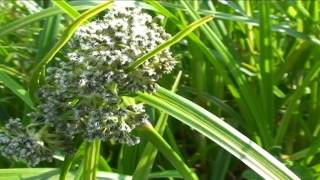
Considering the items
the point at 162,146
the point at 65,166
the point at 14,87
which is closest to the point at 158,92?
the point at 162,146

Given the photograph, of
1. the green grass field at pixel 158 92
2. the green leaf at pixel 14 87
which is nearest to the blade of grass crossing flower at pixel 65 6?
the green grass field at pixel 158 92

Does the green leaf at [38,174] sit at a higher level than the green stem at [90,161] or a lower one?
lower

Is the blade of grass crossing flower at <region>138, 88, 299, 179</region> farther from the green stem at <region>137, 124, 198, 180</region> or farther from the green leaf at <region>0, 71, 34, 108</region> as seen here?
the green leaf at <region>0, 71, 34, 108</region>

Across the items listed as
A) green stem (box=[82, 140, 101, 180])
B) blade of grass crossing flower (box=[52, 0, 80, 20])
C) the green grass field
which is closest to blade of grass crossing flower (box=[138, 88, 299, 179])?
the green grass field

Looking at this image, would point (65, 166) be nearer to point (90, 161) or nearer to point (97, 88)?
point (90, 161)

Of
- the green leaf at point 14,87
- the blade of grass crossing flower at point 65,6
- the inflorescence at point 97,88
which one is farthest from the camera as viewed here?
the green leaf at point 14,87

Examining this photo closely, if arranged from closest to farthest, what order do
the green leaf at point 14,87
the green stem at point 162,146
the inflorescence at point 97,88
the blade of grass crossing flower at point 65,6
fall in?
the inflorescence at point 97,88 < the green stem at point 162,146 < the blade of grass crossing flower at point 65,6 < the green leaf at point 14,87

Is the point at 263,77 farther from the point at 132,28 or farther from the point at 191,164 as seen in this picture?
the point at 132,28

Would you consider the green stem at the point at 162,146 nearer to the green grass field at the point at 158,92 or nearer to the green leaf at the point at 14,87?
the green grass field at the point at 158,92

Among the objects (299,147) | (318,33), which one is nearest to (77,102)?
(299,147)
